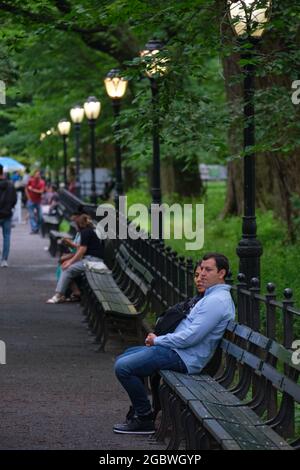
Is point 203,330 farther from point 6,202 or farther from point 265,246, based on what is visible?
point 6,202

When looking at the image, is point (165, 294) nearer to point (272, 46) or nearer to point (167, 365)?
point (167, 365)

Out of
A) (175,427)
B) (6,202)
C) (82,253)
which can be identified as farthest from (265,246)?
(175,427)

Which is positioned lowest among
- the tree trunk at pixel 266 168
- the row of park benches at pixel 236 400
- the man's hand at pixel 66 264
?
the row of park benches at pixel 236 400

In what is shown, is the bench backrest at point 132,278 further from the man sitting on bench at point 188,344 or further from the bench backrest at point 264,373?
the bench backrest at point 264,373

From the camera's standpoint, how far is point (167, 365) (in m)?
9.68

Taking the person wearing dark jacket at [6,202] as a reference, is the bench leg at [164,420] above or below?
below

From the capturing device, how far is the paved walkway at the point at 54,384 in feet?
31.7

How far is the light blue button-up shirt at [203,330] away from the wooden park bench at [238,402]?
0.27ft

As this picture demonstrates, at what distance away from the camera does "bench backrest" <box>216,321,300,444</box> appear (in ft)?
25.7

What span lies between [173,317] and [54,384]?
2681 mm

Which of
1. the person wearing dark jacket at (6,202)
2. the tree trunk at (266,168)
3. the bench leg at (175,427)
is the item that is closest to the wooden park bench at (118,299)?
the tree trunk at (266,168)

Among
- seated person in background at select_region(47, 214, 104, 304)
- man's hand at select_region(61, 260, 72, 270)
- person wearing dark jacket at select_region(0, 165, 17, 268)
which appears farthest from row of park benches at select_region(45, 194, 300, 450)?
person wearing dark jacket at select_region(0, 165, 17, 268)

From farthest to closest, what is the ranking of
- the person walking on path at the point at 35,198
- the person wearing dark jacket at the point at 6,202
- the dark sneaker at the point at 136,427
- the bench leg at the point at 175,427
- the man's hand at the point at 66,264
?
1. the person walking on path at the point at 35,198
2. the person wearing dark jacket at the point at 6,202
3. the man's hand at the point at 66,264
4. the dark sneaker at the point at 136,427
5. the bench leg at the point at 175,427
